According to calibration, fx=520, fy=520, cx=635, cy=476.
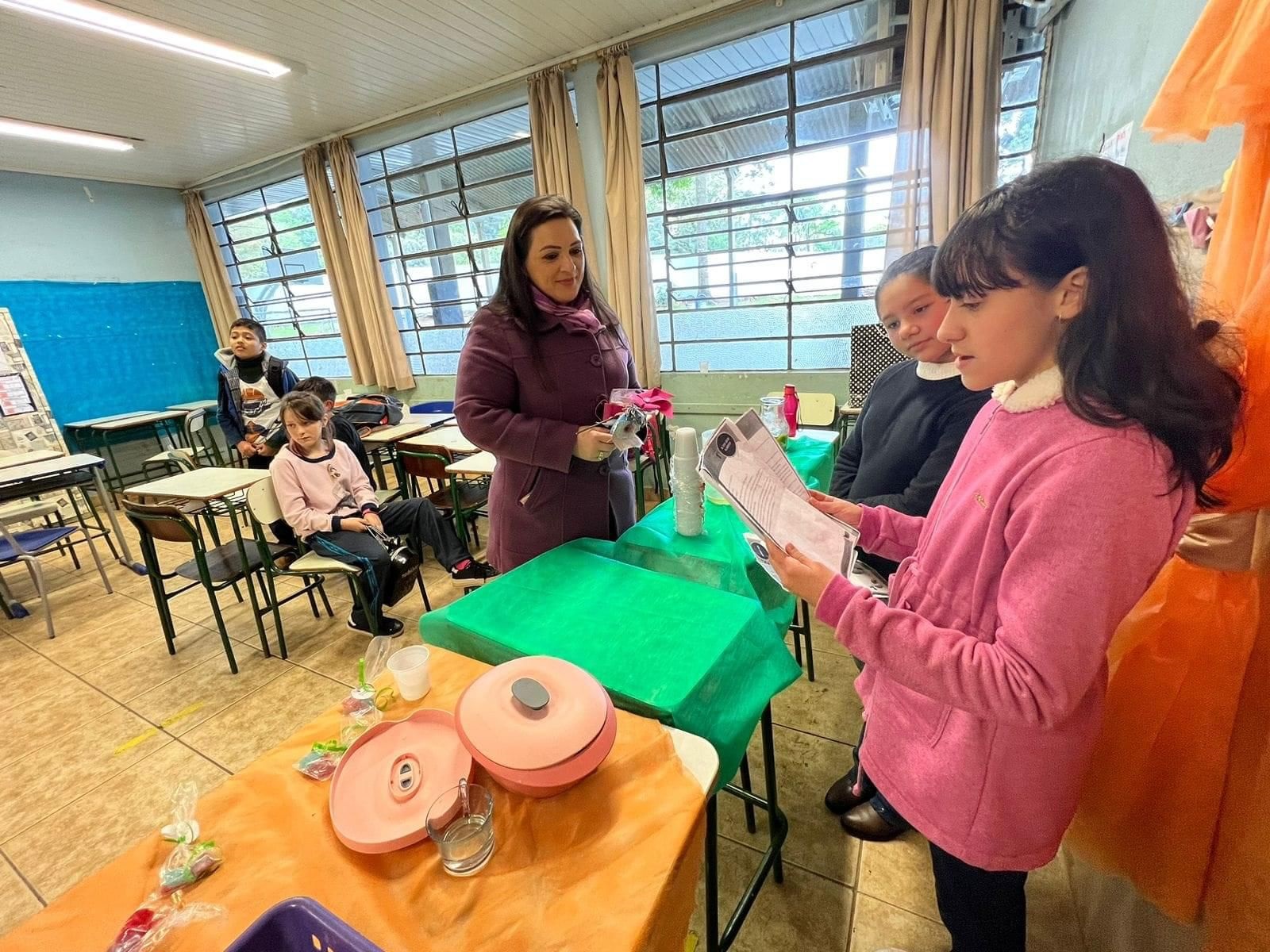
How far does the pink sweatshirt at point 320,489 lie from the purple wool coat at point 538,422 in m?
1.35

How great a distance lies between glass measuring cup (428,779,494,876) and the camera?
2.05 ft

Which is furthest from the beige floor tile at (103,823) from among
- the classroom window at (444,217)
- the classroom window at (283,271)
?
the classroom window at (283,271)

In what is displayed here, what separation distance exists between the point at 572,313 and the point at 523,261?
181mm

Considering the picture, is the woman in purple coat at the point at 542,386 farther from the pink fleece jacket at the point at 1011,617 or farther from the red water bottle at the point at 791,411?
the red water bottle at the point at 791,411

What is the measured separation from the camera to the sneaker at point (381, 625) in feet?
8.33

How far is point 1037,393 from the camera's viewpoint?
62cm

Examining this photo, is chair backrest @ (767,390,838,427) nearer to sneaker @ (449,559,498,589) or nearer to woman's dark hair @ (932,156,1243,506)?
sneaker @ (449,559,498,589)

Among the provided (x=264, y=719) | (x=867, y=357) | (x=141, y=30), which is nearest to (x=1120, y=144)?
(x=867, y=357)

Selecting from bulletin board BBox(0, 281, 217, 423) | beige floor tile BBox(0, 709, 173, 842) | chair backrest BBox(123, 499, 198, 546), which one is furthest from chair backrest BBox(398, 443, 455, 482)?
bulletin board BBox(0, 281, 217, 423)

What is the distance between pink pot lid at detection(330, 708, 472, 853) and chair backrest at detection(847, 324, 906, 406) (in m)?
3.35

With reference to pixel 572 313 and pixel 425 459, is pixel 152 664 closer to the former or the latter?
pixel 425 459

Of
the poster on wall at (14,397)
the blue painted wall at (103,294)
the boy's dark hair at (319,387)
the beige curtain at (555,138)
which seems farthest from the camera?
the blue painted wall at (103,294)

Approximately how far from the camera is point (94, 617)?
9.88ft

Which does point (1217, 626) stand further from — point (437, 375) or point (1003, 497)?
point (437, 375)
